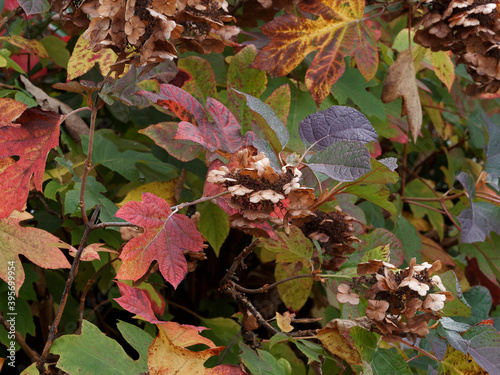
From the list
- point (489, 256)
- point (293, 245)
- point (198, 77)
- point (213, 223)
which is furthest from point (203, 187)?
point (489, 256)

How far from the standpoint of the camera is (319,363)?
0.59 meters

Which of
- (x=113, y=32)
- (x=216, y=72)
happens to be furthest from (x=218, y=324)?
(x=113, y=32)

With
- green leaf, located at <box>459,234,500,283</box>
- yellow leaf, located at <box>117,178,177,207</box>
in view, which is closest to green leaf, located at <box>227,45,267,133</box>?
yellow leaf, located at <box>117,178,177,207</box>

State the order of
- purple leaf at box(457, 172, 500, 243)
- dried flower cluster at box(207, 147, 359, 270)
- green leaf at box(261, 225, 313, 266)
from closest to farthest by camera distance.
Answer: dried flower cluster at box(207, 147, 359, 270), green leaf at box(261, 225, 313, 266), purple leaf at box(457, 172, 500, 243)

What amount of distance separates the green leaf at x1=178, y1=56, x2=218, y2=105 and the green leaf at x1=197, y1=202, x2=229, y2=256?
16 cm

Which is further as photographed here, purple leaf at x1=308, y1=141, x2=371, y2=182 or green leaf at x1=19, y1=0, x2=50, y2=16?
green leaf at x1=19, y1=0, x2=50, y2=16

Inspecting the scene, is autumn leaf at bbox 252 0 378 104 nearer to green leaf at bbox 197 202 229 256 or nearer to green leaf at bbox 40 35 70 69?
green leaf at bbox 197 202 229 256

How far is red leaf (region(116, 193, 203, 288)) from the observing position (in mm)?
500

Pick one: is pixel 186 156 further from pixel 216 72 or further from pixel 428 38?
pixel 428 38

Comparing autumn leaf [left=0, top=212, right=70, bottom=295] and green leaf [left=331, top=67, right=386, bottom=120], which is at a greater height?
green leaf [left=331, top=67, right=386, bottom=120]

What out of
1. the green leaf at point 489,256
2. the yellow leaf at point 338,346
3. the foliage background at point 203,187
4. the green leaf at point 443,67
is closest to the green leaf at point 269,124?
the foliage background at point 203,187

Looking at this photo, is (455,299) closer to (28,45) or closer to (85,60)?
(85,60)

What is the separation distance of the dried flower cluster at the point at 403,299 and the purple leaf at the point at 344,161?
0.32ft

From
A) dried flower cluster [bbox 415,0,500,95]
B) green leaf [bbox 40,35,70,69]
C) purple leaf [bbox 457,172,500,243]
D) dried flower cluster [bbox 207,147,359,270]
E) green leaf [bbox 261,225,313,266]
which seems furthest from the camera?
green leaf [bbox 40,35,70,69]
